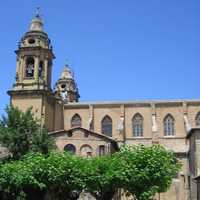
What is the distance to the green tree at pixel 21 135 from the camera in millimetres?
36487

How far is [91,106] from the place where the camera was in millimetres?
52969

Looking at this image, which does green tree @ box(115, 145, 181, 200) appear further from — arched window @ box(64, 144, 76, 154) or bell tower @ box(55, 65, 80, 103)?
bell tower @ box(55, 65, 80, 103)

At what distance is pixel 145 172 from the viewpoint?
3058 centimetres

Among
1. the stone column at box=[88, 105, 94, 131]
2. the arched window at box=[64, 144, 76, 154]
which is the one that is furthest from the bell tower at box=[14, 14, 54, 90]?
the arched window at box=[64, 144, 76, 154]

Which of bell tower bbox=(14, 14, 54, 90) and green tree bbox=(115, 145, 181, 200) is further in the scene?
bell tower bbox=(14, 14, 54, 90)

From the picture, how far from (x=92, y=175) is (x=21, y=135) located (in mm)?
8893

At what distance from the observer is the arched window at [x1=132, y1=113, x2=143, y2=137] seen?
51.9 m

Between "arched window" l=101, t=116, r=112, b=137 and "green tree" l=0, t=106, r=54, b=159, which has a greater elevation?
"arched window" l=101, t=116, r=112, b=137

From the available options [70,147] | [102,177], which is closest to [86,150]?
[70,147]

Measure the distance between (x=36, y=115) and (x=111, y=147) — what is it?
8460 mm

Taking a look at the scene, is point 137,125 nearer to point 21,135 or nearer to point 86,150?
point 86,150

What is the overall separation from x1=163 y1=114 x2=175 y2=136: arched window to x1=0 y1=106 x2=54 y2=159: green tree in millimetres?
17068

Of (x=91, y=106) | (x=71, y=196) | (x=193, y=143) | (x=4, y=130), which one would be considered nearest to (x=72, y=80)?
(x=91, y=106)

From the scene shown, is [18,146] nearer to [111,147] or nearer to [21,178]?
[21,178]
